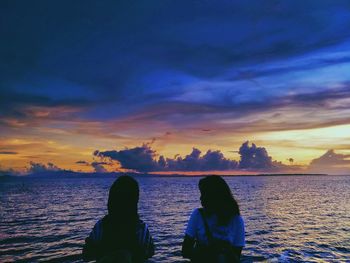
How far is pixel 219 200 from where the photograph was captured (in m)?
5.25

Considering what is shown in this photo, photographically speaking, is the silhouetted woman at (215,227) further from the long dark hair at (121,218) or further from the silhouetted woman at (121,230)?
the long dark hair at (121,218)

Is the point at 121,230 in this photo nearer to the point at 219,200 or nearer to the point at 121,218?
the point at 121,218

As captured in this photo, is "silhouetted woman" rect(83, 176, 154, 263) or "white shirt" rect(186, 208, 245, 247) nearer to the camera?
"silhouetted woman" rect(83, 176, 154, 263)

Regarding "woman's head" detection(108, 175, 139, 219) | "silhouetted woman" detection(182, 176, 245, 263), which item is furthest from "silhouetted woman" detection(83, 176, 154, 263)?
"silhouetted woman" detection(182, 176, 245, 263)

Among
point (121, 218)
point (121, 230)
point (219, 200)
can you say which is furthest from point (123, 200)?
point (219, 200)

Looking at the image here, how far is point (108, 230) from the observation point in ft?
15.4

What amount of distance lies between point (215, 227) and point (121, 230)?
5.14 ft

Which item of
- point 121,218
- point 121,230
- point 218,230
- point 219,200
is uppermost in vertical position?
point 219,200

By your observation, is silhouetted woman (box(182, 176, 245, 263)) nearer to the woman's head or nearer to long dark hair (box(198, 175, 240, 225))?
long dark hair (box(198, 175, 240, 225))

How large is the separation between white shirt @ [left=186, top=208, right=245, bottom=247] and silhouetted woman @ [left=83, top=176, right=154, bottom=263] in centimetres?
92

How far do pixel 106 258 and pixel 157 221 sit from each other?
124 feet

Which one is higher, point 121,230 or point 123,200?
point 123,200

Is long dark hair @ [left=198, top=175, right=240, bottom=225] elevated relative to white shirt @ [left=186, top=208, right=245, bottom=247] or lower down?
elevated

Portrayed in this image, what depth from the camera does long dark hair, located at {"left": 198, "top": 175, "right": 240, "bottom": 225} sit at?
526 centimetres
